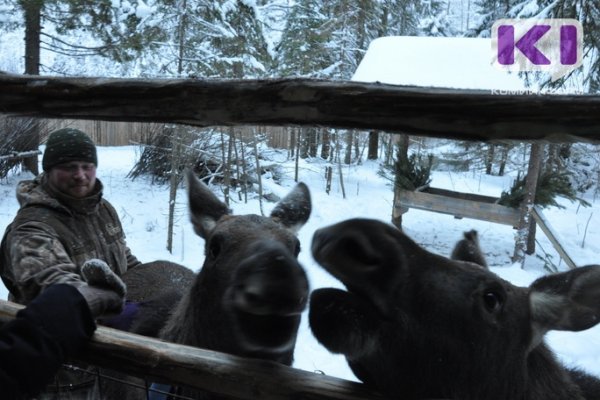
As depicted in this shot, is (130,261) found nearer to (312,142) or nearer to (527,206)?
(527,206)

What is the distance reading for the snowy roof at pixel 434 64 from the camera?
9406 millimetres

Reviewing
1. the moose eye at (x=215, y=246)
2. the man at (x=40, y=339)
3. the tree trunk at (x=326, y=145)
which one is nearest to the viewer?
the man at (x=40, y=339)

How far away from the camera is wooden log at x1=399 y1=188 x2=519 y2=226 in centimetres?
913

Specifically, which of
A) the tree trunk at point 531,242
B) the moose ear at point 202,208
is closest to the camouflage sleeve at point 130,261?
the moose ear at point 202,208

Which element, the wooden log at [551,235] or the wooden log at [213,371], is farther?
the wooden log at [551,235]

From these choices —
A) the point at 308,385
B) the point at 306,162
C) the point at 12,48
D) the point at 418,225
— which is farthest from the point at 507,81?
the point at 12,48

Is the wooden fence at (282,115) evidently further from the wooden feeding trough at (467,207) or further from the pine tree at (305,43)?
the pine tree at (305,43)

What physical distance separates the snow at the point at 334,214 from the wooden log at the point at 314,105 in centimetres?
507

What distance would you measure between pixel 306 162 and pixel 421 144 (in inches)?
204

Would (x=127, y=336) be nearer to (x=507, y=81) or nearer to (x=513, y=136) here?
(x=513, y=136)

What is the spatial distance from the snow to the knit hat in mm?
3785

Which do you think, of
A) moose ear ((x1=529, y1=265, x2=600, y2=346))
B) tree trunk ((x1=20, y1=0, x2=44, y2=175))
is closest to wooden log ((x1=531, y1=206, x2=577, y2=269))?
moose ear ((x1=529, y1=265, x2=600, y2=346))

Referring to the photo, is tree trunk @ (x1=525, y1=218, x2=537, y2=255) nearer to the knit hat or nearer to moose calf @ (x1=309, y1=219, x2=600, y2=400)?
moose calf @ (x1=309, y1=219, x2=600, y2=400)

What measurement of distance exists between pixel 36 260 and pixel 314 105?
2.44 meters
